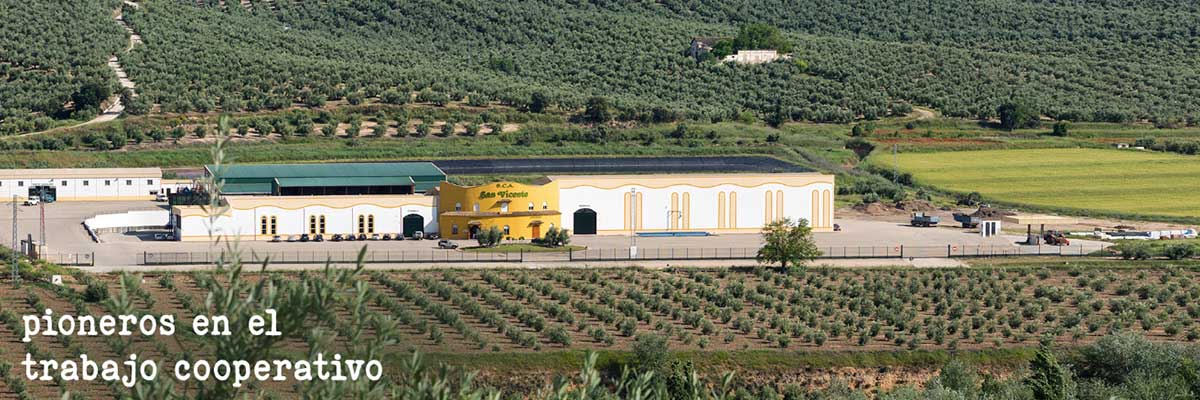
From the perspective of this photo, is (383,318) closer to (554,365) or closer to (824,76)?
(554,365)

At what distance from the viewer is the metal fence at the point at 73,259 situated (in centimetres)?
6838

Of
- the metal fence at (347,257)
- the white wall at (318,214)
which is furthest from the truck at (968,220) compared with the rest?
the white wall at (318,214)

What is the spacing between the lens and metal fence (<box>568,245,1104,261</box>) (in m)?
73.4

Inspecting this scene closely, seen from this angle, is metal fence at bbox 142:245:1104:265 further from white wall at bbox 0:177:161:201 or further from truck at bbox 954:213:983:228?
white wall at bbox 0:177:161:201

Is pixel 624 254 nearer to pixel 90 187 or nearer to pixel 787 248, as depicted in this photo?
pixel 787 248

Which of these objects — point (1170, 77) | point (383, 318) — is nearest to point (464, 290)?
point (383, 318)

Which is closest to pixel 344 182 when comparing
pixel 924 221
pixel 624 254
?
pixel 624 254

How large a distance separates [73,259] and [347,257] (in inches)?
397

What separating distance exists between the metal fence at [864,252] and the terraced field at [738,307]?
3501 millimetres

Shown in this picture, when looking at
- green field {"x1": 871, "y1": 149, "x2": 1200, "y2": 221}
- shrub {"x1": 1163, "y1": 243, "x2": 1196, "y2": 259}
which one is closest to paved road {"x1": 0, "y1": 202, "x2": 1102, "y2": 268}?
shrub {"x1": 1163, "y1": 243, "x2": 1196, "y2": 259}

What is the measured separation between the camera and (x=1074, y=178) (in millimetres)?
103500

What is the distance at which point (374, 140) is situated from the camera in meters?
109

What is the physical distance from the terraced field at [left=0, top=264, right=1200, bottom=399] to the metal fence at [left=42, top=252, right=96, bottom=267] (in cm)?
428

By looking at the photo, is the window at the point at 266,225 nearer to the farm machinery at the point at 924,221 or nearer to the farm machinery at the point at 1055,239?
the farm machinery at the point at 924,221
